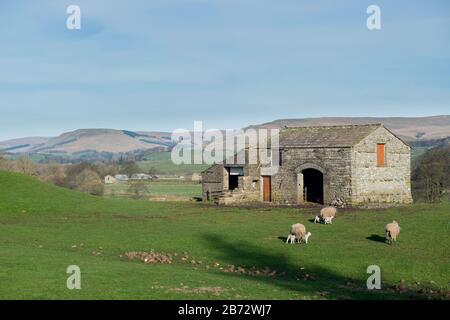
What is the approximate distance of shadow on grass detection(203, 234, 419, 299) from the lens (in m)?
20.6

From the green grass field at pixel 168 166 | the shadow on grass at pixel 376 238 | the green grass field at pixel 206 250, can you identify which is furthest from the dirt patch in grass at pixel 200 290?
the green grass field at pixel 168 166

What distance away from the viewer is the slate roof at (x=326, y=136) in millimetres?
51841

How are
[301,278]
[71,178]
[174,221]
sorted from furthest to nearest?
[71,178]
[174,221]
[301,278]

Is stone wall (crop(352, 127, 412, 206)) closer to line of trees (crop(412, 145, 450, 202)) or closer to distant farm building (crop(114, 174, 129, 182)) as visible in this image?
line of trees (crop(412, 145, 450, 202))

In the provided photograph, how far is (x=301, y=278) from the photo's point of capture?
2427cm

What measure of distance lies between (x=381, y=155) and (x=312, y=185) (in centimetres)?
664

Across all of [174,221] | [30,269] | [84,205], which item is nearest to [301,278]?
[30,269]

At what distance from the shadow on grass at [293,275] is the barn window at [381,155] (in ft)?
72.2

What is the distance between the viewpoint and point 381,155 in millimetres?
52719

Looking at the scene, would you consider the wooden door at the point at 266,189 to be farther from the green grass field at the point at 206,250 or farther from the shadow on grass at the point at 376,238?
the shadow on grass at the point at 376,238

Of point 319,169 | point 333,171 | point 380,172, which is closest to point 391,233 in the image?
point 333,171

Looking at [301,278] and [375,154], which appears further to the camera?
[375,154]

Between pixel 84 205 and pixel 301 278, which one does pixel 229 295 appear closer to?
pixel 301 278

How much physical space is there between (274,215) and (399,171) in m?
15.4
